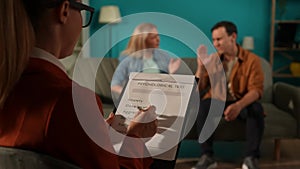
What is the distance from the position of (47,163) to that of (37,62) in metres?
0.19

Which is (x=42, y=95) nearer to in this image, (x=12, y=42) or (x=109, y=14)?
(x=12, y=42)

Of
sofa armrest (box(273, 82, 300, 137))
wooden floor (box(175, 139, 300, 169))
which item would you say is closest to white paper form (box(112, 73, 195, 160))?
wooden floor (box(175, 139, 300, 169))

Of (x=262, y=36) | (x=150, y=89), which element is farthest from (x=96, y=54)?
(x=150, y=89)

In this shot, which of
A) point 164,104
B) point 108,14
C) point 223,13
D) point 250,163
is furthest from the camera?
point 223,13

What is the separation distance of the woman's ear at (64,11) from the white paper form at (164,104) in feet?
0.95

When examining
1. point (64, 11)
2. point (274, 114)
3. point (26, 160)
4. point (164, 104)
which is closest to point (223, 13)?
point (274, 114)

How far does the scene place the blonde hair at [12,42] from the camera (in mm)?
727

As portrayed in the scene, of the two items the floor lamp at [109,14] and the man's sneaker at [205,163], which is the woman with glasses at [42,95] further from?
the floor lamp at [109,14]

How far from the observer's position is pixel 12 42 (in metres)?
0.73

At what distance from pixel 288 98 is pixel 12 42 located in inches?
110

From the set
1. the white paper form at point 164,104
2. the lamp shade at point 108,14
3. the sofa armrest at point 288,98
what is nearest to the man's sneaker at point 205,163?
the sofa armrest at point 288,98

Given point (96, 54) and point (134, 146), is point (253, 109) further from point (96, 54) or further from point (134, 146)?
point (96, 54)

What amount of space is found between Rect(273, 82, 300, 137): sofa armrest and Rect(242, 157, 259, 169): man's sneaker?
1.36 feet

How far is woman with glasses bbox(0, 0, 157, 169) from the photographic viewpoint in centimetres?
71
